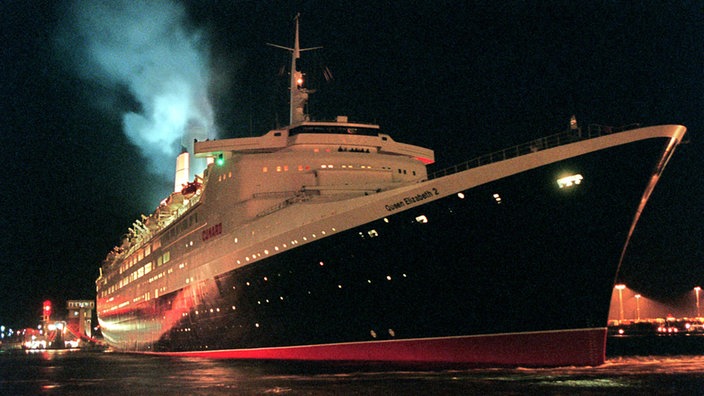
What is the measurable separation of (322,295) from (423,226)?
494cm

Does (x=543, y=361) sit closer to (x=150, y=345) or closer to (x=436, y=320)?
(x=436, y=320)

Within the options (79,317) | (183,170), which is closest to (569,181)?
(183,170)

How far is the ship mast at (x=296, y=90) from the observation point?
3356cm

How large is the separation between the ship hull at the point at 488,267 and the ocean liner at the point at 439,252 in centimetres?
4

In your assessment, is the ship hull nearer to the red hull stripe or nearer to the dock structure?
the red hull stripe

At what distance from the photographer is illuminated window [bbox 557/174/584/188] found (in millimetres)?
17617

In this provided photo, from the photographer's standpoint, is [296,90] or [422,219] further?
[296,90]

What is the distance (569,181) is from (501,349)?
17.8 feet

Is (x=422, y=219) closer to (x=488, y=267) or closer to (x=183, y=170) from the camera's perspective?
(x=488, y=267)

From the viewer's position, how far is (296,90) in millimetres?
34281

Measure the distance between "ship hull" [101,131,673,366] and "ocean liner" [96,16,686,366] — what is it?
0.04 metres

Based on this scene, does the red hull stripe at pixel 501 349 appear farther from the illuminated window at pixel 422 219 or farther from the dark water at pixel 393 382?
the illuminated window at pixel 422 219

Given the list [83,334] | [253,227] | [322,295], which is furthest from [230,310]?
[83,334]

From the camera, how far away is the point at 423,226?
19.4 meters
